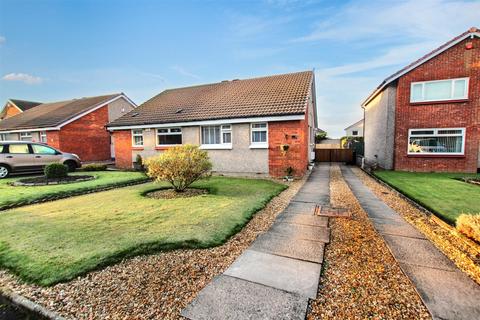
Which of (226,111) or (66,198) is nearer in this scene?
(66,198)

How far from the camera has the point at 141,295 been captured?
8.87 ft

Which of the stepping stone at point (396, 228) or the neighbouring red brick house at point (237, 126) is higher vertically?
the neighbouring red brick house at point (237, 126)

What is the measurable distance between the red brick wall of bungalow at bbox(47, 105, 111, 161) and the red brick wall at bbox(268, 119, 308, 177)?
1721cm

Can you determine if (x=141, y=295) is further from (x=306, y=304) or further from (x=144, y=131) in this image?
(x=144, y=131)

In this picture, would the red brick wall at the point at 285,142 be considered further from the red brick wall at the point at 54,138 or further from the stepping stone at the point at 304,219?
the red brick wall at the point at 54,138

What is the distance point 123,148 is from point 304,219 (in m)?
14.8

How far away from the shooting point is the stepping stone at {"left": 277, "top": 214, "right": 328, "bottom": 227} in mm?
5117

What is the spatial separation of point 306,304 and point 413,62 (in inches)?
606

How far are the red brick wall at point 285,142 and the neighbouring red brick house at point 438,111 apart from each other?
6.70 m

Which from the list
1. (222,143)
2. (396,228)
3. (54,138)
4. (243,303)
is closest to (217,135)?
(222,143)

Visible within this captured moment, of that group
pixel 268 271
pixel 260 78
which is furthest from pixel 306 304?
pixel 260 78

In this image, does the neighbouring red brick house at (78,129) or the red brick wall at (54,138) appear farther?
the neighbouring red brick house at (78,129)

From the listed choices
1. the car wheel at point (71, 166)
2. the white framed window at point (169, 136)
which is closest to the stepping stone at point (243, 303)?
the white framed window at point (169, 136)

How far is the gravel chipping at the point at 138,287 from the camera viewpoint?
8.10ft
